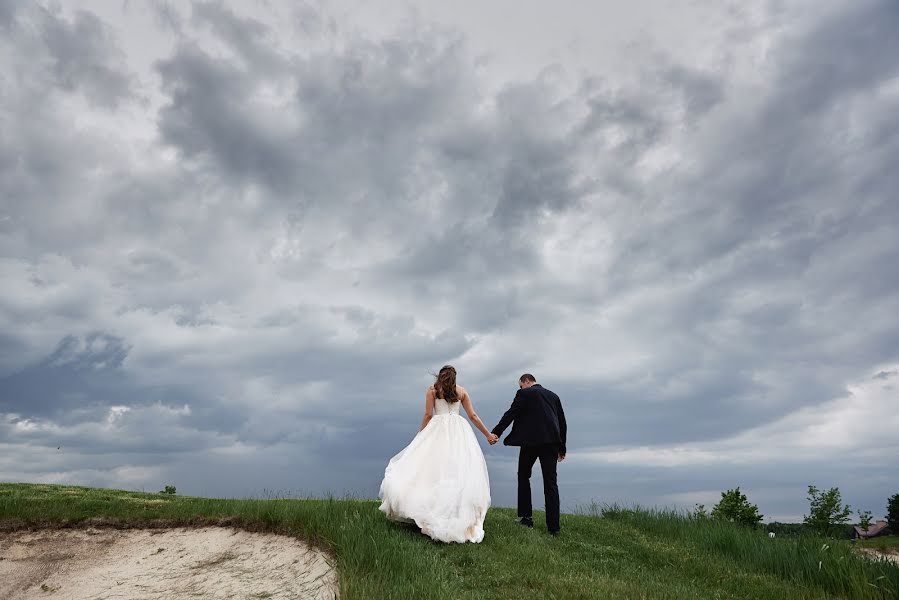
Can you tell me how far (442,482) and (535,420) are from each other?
10.8 ft

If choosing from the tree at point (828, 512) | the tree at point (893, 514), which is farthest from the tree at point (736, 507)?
the tree at point (893, 514)

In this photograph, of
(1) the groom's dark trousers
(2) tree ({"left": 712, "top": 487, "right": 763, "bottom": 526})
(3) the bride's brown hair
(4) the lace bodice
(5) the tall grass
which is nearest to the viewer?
(5) the tall grass

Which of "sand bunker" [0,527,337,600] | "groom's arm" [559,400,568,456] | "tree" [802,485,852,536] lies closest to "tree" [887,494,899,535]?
"tree" [802,485,852,536]

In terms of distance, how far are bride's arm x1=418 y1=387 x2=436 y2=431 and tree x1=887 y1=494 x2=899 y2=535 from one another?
101ft

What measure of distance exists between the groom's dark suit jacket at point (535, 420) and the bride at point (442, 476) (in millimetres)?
1530

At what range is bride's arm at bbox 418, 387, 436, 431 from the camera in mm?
13226

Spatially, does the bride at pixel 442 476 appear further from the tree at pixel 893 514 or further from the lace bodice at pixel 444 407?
the tree at pixel 893 514

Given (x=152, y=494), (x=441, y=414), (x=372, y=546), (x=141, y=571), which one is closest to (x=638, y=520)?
(x=441, y=414)

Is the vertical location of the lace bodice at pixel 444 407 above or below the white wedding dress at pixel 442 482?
above

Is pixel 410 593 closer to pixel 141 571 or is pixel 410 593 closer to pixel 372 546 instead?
pixel 372 546

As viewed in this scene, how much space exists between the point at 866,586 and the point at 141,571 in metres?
14.3

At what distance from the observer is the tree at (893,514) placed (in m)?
31.5

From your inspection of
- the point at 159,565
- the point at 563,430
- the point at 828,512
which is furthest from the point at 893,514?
the point at 159,565

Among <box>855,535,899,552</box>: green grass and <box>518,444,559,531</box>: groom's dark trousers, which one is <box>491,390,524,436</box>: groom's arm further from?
<box>855,535,899,552</box>: green grass
